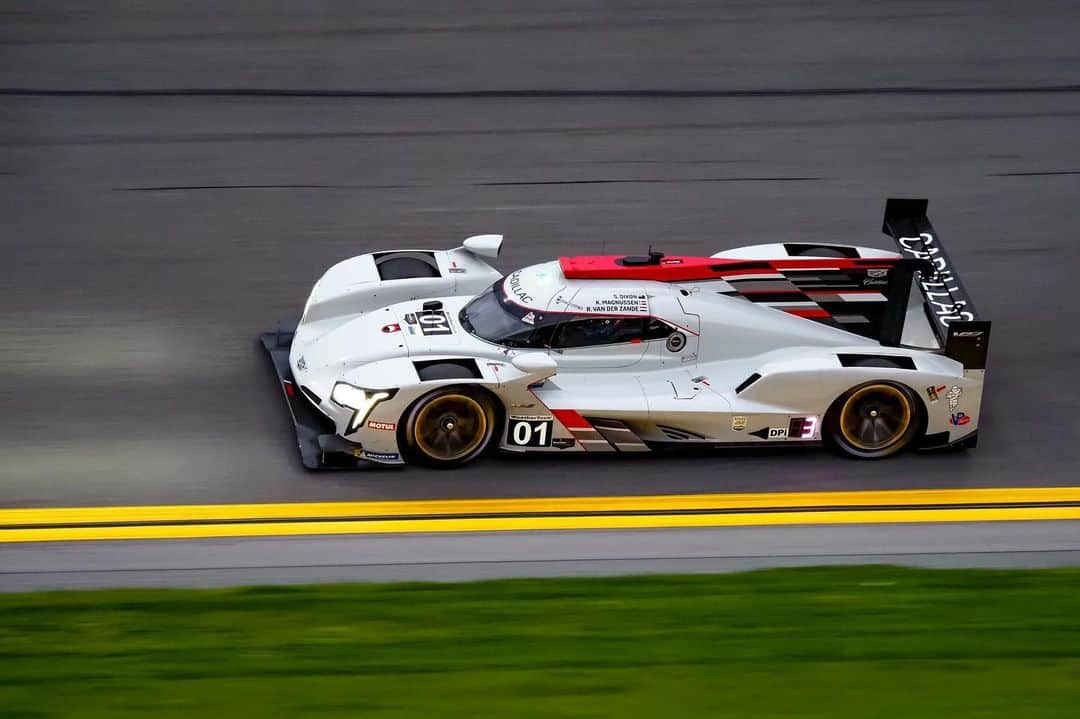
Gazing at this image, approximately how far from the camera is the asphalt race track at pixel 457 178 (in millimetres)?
10922

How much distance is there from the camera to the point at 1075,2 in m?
20.7

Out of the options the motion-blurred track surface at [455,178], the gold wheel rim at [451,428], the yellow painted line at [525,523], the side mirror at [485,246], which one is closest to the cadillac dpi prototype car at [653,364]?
the gold wheel rim at [451,428]

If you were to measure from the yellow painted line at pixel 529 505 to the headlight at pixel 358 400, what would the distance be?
0.63 metres

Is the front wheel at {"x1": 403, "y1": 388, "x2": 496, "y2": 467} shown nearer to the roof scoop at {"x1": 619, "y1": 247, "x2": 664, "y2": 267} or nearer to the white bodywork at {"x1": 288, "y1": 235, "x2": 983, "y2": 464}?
the white bodywork at {"x1": 288, "y1": 235, "x2": 983, "y2": 464}

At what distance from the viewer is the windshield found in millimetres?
10922

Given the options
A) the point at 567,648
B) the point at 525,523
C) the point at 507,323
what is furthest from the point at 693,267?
the point at 567,648

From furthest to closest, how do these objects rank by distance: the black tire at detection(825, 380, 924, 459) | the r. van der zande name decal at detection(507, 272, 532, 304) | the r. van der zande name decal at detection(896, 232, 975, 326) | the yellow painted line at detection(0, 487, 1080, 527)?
1. the r. van der zande name decal at detection(896, 232, 975, 326)
2. the r. van der zande name decal at detection(507, 272, 532, 304)
3. the black tire at detection(825, 380, 924, 459)
4. the yellow painted line at detection(0, 487, 1080, 527)

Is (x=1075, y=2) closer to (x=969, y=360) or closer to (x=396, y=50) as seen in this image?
(x=396, y=50)

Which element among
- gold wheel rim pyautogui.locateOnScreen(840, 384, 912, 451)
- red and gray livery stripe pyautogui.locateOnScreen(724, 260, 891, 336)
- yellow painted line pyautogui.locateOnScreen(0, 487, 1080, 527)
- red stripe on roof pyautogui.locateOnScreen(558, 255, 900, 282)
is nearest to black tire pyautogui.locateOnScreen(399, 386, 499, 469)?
yellow painted line pyautogui.locateOnScreen(0, 487, 1080, 527)

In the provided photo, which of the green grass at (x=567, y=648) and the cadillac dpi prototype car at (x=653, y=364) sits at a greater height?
the cadillac dpi prototype car at (x=653, y=364)

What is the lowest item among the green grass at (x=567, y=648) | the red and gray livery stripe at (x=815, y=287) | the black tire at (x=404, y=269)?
the green grass at (x=567, y=648)

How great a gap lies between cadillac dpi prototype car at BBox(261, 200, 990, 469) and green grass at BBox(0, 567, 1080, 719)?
6.72 feet

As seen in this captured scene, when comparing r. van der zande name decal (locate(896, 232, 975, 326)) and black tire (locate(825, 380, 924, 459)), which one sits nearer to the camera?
black tire (locate(825, 380, 924, 459))

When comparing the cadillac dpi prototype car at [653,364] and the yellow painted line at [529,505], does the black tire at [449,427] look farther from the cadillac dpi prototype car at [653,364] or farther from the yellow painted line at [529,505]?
the yellow painted line at [529,505]
